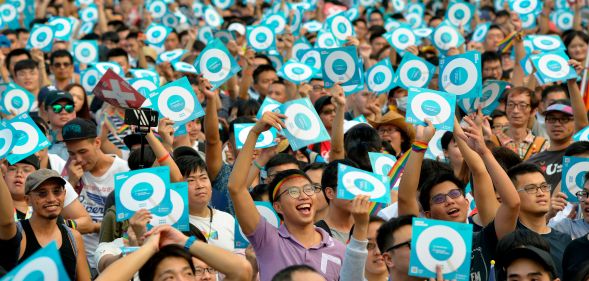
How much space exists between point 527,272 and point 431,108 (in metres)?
1.70

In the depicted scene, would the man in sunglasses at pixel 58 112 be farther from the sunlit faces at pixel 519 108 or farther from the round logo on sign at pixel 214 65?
the sunlit faces at pixel 519 108

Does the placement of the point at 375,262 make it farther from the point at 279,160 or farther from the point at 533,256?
the point at 279,160

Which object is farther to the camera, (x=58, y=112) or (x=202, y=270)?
(x=58, y=112)

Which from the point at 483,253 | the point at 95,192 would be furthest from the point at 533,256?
the point at 95,192

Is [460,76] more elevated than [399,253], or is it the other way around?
[460,76]

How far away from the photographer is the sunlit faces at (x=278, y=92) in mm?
11781

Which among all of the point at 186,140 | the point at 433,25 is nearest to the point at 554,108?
the point at 186,140

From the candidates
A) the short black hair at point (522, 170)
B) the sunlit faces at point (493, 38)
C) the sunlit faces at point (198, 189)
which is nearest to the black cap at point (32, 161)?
the sunlit faces at point (198, 189)

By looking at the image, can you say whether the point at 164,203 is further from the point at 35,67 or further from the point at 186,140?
the point at 35,67

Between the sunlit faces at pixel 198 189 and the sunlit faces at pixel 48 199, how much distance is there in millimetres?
835

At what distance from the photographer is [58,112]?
1027 cm

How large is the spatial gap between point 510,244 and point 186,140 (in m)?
4.27

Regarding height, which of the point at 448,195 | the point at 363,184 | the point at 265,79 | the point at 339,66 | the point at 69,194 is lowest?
the point at 265,79

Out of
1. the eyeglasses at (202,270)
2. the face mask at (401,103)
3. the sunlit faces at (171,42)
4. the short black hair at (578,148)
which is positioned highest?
the short black hair at (578,148)
